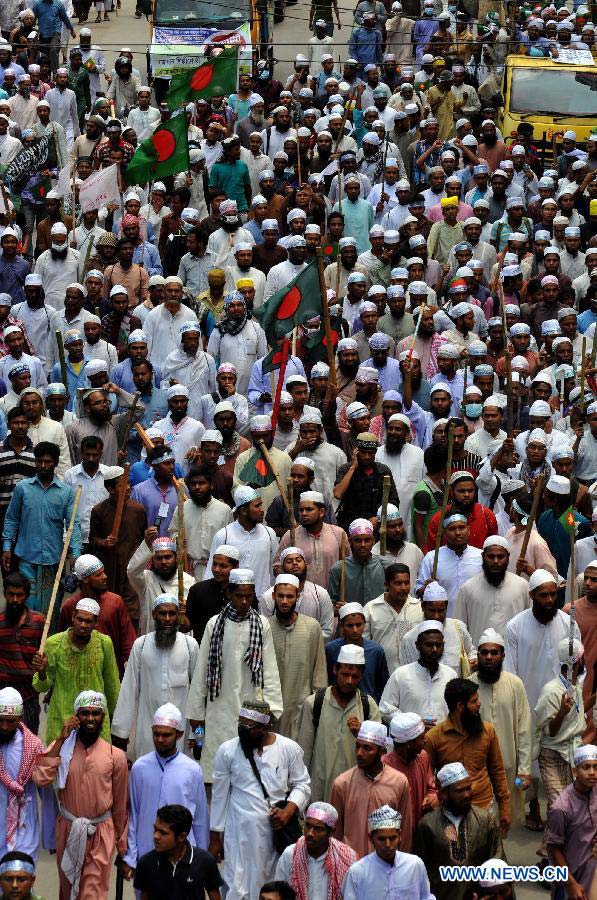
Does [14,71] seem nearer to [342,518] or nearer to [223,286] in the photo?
[223,286]

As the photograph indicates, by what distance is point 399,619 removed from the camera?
38.8ft

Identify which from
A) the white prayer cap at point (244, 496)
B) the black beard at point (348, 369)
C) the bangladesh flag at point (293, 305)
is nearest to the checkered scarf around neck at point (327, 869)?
the white prayer cap at point (244, 496)

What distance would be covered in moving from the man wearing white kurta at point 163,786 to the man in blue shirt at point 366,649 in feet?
3.89

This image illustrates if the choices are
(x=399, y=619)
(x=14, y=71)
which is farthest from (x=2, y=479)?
(x=14, y=71)

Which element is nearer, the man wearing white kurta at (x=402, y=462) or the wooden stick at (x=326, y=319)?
the man wearing white kurta at (x=402, y=462)

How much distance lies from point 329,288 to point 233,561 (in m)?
6.00

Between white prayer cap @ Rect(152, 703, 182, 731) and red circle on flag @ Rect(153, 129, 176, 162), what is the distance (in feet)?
26.0

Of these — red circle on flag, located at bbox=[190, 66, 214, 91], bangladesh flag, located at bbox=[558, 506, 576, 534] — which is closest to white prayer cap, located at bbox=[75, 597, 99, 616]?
bangladesh flag, located at bbox=[558, 506, 576, 534]

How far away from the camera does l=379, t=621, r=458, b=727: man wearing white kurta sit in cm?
1107

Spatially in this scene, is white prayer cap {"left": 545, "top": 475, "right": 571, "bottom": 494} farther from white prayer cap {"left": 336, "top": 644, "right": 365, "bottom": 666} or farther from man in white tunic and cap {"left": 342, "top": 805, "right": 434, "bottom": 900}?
man in white tunic and cap {"left": 342, "top": 805, "right": 434, "bottom": 900}

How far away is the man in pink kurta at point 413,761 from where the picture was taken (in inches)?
406

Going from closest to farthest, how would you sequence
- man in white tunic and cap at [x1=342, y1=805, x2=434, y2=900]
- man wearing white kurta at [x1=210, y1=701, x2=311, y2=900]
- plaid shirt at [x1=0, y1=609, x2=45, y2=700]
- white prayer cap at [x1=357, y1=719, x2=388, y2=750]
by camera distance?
man in white tunic and cap at [x1=342, y1=805, x2=434, y2=900] < white prayer cap at [x1=357, y1=719, x2=388, y2=750] < man wearing white kurta at [x1=210, y1=701, x2=311, y2=900] < plaid shirt at [x1=0, y1=609, x2=45, y2=700]

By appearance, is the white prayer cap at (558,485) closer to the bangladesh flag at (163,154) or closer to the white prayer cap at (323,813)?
the white prayer cap at (323,813)

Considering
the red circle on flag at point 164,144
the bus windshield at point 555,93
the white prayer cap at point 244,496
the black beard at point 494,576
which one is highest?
the red circle on flag at point 164,144
